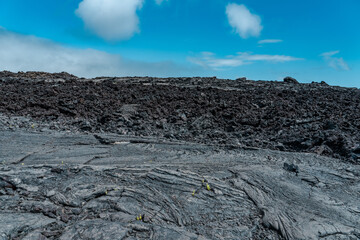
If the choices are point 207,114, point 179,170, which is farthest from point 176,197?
point 207,114

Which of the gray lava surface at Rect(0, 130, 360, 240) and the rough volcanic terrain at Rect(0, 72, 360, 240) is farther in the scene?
the rough volcanic terrain at Rect(0, 72, 360, 240)

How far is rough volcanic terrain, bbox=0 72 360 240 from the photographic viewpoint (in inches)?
170

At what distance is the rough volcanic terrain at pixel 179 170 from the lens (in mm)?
4309

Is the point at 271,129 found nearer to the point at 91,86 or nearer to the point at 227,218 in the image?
the point at 227,218

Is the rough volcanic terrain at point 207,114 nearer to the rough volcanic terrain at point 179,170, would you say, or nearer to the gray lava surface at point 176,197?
the rough volcanic terrain at point 179,170

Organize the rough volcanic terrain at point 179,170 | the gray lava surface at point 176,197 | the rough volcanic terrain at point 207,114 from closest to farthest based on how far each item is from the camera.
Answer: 1. the gray lava surface at point 176,197
2. the rough volcanic terrain at point 179,170
3. the rough volcanic terrain at point 207,114

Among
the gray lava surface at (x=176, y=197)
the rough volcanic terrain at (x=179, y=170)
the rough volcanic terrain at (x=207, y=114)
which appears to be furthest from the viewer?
the rough volcanic terrain at (x=207, y=114)

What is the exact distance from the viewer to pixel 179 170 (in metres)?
5.73

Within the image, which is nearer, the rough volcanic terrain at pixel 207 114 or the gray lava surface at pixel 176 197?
the gray lava surface at pixel 176 197

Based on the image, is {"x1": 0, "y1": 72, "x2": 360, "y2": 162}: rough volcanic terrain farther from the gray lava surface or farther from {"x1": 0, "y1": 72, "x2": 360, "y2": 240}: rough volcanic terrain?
the gray lava surface

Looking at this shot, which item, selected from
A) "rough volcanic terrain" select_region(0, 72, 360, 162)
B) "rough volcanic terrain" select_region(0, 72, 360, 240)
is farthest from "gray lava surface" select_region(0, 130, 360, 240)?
"rough volcanic terrain" select_region(0, 72, 360, 162)

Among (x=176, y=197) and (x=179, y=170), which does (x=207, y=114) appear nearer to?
(x=179, y=170)

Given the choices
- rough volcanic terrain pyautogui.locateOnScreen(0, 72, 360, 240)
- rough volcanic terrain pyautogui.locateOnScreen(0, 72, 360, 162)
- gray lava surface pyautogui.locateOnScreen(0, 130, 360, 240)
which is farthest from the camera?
rough volcanic terrain pyautogui.locateOnScreen(0, 72, 360, 162)

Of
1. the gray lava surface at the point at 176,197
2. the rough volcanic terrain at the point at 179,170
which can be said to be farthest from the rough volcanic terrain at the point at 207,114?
the gray lava surface at the point at 176,197
